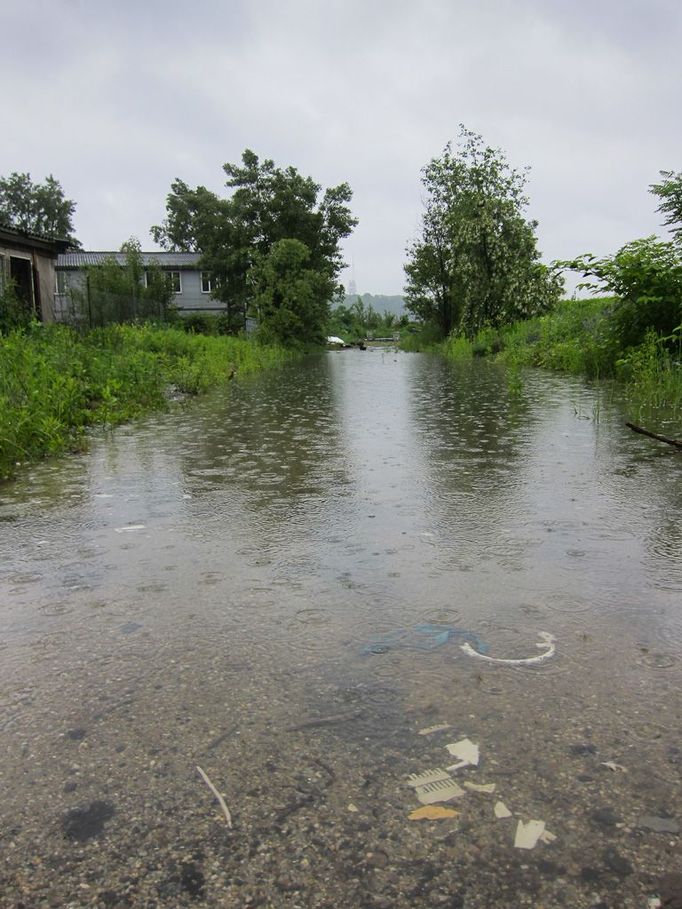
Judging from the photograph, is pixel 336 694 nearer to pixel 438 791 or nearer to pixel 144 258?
pixel 438 791

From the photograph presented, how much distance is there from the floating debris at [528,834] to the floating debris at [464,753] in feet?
0.76

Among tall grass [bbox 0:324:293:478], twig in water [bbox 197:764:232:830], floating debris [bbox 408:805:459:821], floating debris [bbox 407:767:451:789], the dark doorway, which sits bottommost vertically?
twig in water [bbox 197:764:232:830]

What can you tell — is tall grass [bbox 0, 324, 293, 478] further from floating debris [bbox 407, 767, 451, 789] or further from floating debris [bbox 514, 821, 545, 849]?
floating debris [bbox 514, 821, 545, 849]

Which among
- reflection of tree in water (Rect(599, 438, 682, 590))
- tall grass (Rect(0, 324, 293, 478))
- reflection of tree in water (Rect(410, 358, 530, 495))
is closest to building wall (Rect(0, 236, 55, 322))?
tall grass (Rect(0, 324, 293, 478))

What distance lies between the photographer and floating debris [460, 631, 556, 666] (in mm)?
2373

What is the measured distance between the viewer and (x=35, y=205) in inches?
2665

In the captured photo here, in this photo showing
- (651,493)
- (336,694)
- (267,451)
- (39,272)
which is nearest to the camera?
(336,694)

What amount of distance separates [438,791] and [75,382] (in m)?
7.61

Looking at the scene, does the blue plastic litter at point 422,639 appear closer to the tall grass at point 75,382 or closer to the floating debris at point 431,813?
the floating debris at point 431,813

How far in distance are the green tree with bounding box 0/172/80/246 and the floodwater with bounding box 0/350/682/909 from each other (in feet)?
235

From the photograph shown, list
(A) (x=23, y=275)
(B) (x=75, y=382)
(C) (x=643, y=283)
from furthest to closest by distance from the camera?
(A) (x=23, y=275)
(C) (x=643, y=283)
(B) (x=75, y=382)

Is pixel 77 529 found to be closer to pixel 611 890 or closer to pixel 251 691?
pixel 251 691

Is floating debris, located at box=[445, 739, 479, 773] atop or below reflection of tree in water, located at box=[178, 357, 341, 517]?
atop

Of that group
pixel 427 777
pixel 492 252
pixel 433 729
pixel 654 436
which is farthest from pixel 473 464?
pixel 492 252
